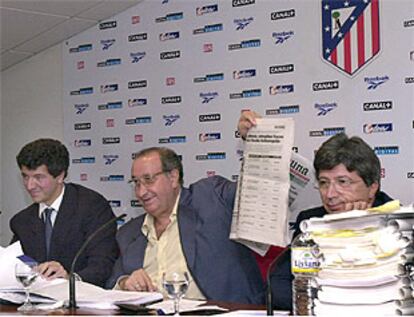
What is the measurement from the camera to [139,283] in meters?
3.14

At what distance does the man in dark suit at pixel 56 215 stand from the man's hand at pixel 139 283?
0.61 m

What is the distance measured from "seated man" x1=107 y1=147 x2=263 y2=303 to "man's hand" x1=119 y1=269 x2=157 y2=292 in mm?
190

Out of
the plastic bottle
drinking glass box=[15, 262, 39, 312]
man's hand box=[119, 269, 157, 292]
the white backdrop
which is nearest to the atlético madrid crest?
the white backdrop

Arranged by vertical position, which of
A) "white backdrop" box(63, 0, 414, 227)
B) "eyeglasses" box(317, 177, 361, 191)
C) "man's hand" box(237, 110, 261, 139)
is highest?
"white backdrop" box(63, 0, 414, 227)

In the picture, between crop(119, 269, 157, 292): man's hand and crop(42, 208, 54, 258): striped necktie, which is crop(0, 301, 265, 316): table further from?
crop(42, 208, 54, 258): striped necktie

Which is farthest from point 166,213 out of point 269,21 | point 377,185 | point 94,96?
point 94,96

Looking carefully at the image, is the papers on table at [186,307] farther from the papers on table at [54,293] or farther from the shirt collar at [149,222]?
the shirt collar at [149,222]

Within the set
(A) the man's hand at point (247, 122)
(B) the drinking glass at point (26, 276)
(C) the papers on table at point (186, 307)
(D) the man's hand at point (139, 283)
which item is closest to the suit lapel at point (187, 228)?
(D) the man's hand at point (139, 283)

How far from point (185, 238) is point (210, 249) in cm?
12

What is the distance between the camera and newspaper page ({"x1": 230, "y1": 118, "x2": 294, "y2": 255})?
10.8 feet

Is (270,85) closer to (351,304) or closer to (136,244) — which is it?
(136,244)

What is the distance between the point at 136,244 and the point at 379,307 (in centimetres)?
191

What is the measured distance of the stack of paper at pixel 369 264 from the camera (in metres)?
1.86

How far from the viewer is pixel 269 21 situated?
5.23 metres
